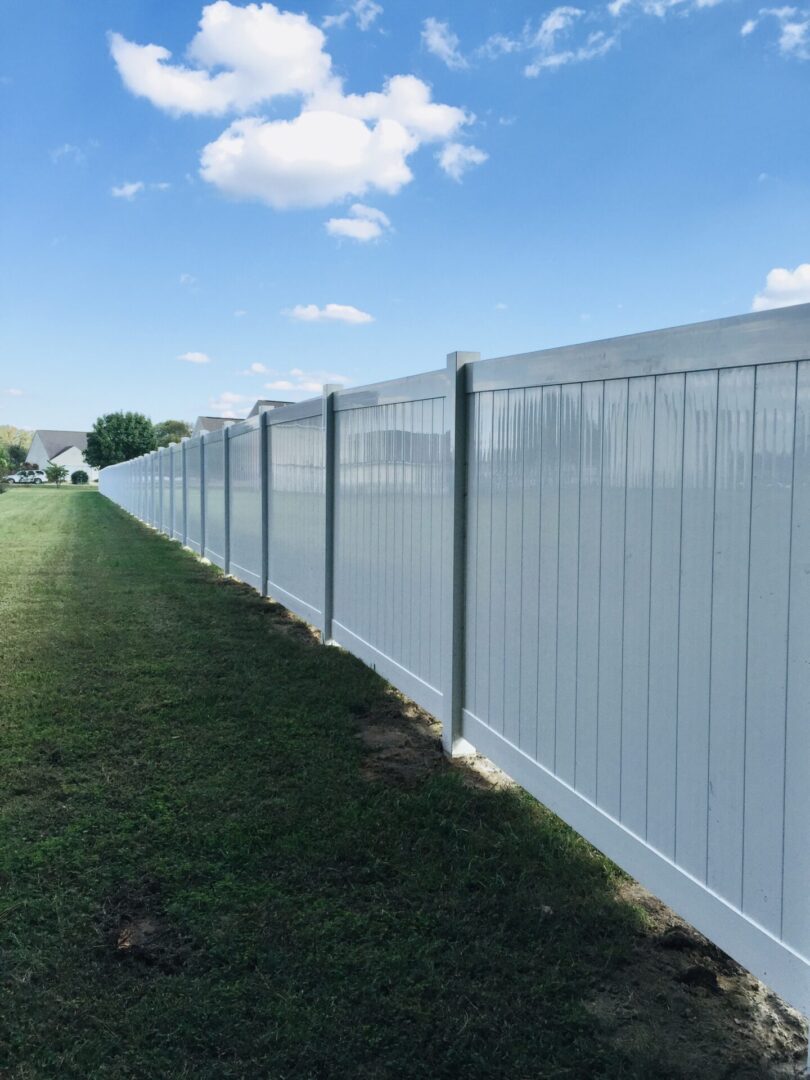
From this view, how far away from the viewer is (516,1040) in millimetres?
2129

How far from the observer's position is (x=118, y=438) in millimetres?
81750

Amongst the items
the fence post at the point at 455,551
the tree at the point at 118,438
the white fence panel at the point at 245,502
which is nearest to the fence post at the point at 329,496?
the fence post at the point at 455,551

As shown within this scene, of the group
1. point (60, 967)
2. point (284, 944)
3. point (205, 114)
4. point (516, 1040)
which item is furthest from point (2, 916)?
point (205, 114)

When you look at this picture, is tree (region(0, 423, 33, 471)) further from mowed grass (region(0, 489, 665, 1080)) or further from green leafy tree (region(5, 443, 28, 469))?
mowed grass (region(0, 489, 665, 1080))

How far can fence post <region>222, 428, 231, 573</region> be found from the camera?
11000 millimetres

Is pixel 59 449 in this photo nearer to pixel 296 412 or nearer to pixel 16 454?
pixel 16 454

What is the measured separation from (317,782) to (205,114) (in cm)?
1110

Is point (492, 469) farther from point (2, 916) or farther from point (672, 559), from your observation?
point (2, 916)

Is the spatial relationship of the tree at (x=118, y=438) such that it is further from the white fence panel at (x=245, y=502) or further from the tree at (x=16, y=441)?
the white fence panel at (x=245, y=502)

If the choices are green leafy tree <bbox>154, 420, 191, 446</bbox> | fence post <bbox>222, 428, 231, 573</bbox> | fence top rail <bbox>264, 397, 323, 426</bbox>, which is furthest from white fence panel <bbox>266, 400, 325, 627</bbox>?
green leafy tree <bbox>154, 420, 191, 446</bbox>

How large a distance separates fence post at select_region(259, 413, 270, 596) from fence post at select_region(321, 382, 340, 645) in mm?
2492

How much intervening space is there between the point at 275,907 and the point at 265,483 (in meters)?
6.50

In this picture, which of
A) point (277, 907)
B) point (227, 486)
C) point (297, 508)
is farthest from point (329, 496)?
point (227, 486)

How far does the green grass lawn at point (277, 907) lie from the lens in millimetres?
2127
